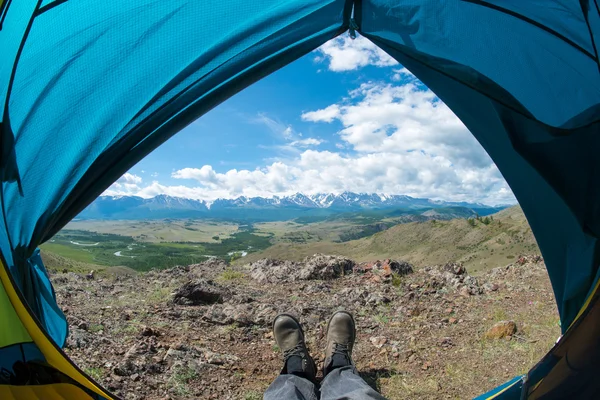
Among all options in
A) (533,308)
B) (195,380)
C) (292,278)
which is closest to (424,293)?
(533,308)

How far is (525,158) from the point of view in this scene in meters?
3.16

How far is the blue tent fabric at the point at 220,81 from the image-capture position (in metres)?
2.69

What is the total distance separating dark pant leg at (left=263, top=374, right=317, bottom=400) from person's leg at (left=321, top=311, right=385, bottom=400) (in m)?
0.12

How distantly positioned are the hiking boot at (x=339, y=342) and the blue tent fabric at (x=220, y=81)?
4.98 feet

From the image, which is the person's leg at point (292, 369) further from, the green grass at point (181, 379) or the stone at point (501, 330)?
the stone at point (501, 330)

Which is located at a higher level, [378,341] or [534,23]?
[534,23]

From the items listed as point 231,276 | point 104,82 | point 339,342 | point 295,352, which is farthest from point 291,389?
point 231,276

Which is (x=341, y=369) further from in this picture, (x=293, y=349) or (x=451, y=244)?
(x=451, y=244)

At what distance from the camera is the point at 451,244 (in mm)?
63656

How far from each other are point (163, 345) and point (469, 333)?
4100 millimetres

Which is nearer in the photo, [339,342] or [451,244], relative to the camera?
[339,342]

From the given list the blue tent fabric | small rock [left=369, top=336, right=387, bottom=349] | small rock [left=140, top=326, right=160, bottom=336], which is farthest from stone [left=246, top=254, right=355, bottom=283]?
the blue tent fabric

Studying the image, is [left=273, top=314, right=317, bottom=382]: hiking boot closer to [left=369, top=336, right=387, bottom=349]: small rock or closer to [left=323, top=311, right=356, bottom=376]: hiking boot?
[left=323, top=311, right=356, bottom=376]: hiking boot

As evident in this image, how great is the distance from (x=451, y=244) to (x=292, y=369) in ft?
219
